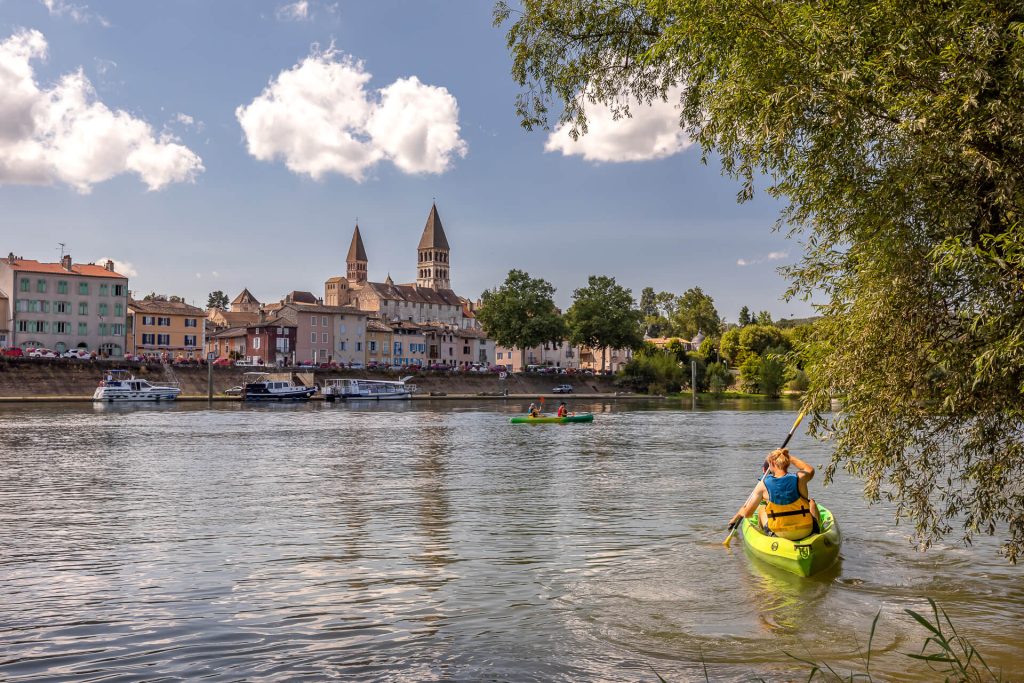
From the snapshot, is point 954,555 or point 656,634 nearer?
point 656,634

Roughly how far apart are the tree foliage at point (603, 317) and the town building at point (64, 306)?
232 feet

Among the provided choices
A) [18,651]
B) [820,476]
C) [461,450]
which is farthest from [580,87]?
[461,450]

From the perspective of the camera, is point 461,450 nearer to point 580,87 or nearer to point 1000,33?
point 580,87

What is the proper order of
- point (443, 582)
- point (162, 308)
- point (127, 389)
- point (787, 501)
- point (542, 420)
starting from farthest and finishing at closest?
1. point (162, 308)
2. point (127, 389)
3. point (542, 420)
4. point (787, 501)
5. point (443, 582)

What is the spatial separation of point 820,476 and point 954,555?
14795mm

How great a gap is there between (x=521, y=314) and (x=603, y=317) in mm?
14214

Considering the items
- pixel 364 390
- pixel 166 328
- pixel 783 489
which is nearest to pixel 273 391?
pixel 364 390

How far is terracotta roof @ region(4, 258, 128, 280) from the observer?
390 ft

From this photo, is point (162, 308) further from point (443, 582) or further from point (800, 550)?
point (800, 550)

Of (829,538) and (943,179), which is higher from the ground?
(943,179)

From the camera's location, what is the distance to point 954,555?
19.2m

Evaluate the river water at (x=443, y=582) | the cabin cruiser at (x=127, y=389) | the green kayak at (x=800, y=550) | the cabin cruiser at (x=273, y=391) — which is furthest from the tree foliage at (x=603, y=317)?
the green kayak at (x=800, y=550)

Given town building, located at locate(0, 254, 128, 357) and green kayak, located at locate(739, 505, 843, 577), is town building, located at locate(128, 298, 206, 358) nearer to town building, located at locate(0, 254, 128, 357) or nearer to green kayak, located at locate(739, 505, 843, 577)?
town building, located at locate(0, 254, 128, 357)

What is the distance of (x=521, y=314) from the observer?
14700 cm
